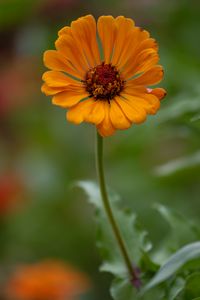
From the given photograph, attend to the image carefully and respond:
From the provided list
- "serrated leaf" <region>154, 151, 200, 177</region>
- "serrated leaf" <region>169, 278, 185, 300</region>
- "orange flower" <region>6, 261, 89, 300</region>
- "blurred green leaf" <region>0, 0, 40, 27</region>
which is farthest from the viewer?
"blurred green leaf" <region>0, 0, 40, 27</region>

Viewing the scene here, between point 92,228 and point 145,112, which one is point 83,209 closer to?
point 92,228

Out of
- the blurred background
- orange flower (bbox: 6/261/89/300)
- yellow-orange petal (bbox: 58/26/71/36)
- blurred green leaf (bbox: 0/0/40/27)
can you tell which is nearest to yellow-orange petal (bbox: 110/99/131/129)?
yellow-orange petal (bbox: 58/26/71/36)

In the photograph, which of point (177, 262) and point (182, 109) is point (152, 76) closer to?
point (177, 262)

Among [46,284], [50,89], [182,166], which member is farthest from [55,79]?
[46,284]

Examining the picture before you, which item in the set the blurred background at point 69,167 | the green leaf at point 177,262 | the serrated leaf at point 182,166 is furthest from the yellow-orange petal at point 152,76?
the blurred background at point 69,167

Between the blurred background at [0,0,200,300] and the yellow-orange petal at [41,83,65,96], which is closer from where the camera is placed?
the yellow-orange petal at [41,83,65,96]

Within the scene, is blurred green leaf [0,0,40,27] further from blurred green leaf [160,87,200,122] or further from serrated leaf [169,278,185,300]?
serrated leaf [169,278,185,300]

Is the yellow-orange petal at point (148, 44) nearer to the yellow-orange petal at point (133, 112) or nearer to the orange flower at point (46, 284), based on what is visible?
the yellow-orange petal at point (133, 112)
